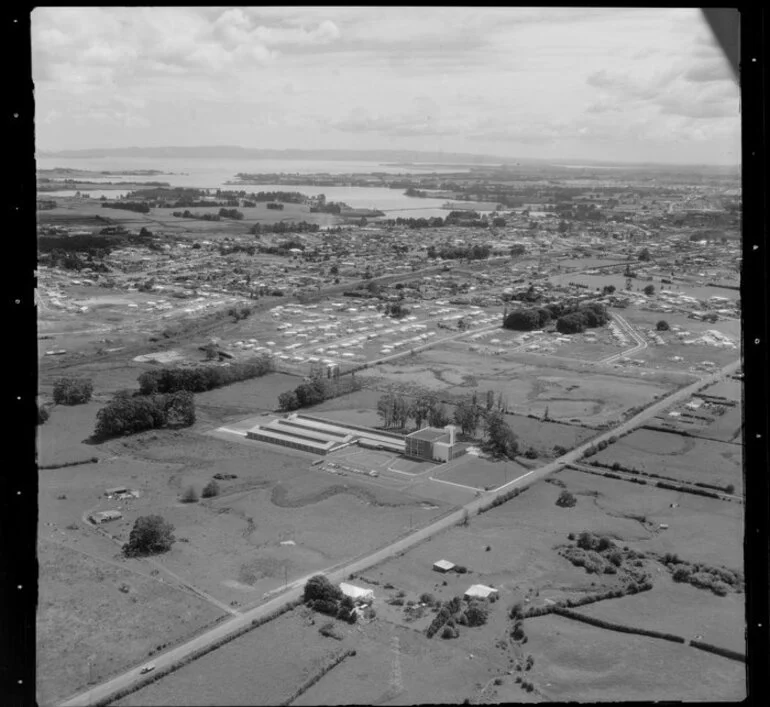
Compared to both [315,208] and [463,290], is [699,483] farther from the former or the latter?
[463,290]

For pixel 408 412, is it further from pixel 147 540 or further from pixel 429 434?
pixel 147 540

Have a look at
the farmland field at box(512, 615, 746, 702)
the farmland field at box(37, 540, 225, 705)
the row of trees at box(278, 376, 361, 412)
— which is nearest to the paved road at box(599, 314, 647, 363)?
the row of trees at box(278, 376, 361, 412)

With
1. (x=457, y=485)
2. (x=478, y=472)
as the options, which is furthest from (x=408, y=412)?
(x=457, y=485)

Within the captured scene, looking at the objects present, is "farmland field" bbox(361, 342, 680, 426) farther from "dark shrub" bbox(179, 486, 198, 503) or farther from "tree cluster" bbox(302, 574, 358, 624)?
"tree cluster" bbox(302, 574, 358, 624)

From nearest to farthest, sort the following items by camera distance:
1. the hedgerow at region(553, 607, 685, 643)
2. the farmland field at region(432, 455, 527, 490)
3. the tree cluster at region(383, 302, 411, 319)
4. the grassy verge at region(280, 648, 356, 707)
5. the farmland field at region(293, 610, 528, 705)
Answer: the grassy verge at region(280, 648, 356, 707) → the farmland field at region(293, 610, 528, 705) → the hedgerow at region(553, 607, 685, 643) → the farmland field at region(432, 455, 527, 490) → the tree cluster at region(383, 302, 411, 319)

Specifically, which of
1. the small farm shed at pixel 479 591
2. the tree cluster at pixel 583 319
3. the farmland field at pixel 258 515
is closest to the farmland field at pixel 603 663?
the small farm shed at pixel 479 591

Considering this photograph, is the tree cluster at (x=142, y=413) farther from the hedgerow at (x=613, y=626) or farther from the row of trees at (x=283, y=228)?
the hedgerow at (x=613, y=626)
